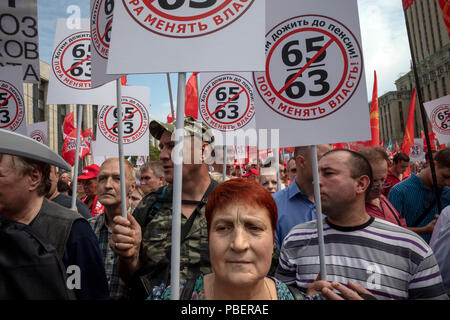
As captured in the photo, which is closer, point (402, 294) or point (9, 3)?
point (402, 294)

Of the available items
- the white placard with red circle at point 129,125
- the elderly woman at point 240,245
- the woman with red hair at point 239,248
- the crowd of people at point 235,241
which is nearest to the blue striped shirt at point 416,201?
the crowd of people at point 235,241

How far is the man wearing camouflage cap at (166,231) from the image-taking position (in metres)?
2.31

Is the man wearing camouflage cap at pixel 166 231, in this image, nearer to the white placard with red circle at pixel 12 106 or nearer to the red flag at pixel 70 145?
the white placard with red circle at pixel 12 106

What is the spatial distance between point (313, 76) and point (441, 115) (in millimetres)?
5473

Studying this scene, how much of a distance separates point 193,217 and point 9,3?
2.71m

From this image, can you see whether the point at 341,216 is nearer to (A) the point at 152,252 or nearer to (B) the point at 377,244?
(B) the point at 377,244

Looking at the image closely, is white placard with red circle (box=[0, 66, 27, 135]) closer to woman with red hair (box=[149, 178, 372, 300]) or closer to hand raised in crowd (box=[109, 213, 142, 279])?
hand raised in crowd (box=[109, 213, 142, 279])

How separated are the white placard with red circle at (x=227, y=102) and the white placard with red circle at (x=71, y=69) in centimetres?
194

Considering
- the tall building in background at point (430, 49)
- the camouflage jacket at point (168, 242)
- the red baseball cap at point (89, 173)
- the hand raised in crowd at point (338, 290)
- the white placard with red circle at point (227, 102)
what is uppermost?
the tall building in background at point (430, 49)

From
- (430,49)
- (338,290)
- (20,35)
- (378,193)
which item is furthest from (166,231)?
(430,49)

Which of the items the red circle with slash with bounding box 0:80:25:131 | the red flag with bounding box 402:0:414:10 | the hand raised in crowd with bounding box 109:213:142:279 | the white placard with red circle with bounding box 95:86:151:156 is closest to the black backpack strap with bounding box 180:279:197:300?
the hand raised in crowd with bounding box 109:213:142:279
